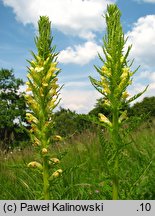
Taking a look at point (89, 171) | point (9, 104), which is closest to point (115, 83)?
point (89, 171)

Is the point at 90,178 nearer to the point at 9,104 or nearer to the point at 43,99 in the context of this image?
the point at 43,99

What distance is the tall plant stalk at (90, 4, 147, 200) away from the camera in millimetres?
3510

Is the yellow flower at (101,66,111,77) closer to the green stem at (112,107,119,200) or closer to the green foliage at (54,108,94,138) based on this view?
the green stem at (112,107,119,200)

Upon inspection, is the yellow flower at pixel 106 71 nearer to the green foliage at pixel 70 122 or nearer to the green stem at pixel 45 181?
the green foliage at pixel 70 122

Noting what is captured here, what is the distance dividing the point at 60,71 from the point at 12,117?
3919 cm

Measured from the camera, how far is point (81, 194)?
504 centimetres

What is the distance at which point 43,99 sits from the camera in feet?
11.8

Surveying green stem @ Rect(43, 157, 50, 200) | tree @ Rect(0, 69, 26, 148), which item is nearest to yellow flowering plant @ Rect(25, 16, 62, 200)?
green stem @ Rect(43, 157, 50, 200)

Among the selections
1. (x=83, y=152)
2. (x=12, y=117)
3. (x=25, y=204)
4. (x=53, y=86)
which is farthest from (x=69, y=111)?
(x=12, y=117)

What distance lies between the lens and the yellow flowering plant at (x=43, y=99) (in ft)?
11.7

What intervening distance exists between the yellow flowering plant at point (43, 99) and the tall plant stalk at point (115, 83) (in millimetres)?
440

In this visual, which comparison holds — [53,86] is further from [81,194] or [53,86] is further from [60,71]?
[81,194]

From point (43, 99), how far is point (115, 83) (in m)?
0.71

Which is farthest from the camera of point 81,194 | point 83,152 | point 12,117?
point 12,117
